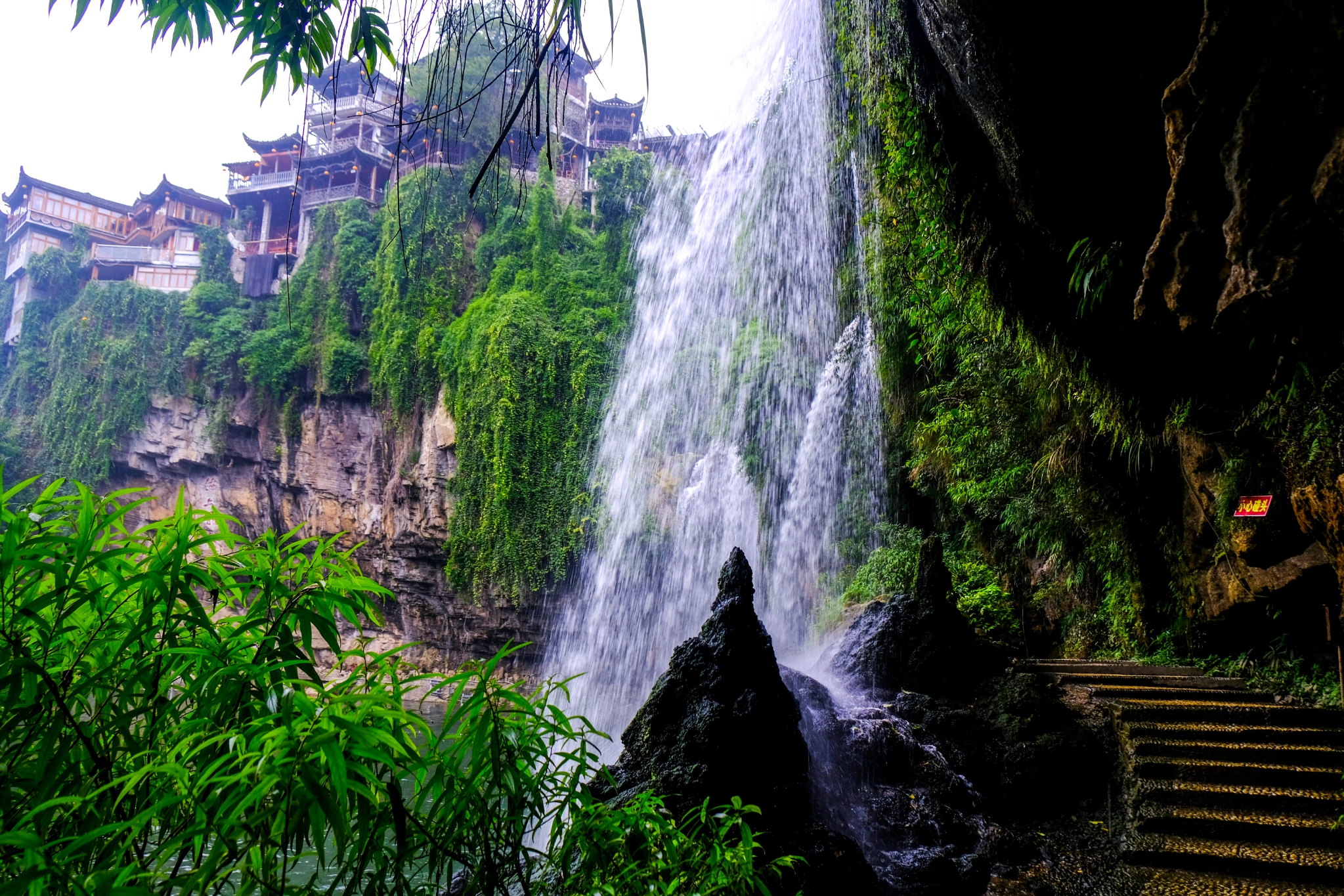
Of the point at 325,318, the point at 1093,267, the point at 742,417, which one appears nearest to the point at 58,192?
the point at 325,318

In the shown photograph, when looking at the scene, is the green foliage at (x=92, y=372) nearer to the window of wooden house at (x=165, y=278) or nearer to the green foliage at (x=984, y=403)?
the window of wooden house at (x=165, y=278)

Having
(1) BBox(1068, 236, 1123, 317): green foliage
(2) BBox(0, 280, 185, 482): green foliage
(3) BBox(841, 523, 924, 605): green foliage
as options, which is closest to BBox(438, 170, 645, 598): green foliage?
(3) BBox(841, 523, 924, 605): green foliage

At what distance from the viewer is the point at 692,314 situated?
15.4 meters

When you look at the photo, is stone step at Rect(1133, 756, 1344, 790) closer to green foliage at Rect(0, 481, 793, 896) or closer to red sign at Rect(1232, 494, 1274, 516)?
red sign at Rect(1232, 494, 1274, 516)

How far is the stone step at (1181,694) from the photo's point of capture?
512 centimetres

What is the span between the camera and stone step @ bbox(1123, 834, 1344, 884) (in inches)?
133

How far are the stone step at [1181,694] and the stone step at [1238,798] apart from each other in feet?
3.63

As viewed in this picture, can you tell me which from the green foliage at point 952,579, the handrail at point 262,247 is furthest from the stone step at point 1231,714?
the handrail at point 262,247

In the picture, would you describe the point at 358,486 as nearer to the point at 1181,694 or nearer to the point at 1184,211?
the point at 1181,694

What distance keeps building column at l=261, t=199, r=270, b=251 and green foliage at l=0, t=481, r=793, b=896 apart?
1068 inches

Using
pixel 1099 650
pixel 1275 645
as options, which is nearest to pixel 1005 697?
pixel 1275 645

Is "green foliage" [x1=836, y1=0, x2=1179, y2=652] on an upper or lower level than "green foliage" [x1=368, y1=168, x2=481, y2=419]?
lower

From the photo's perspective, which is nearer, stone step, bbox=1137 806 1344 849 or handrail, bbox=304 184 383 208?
stone step, bbox=1137 806 1344 849

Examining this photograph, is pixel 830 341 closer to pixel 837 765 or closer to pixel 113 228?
pixel 837 765
